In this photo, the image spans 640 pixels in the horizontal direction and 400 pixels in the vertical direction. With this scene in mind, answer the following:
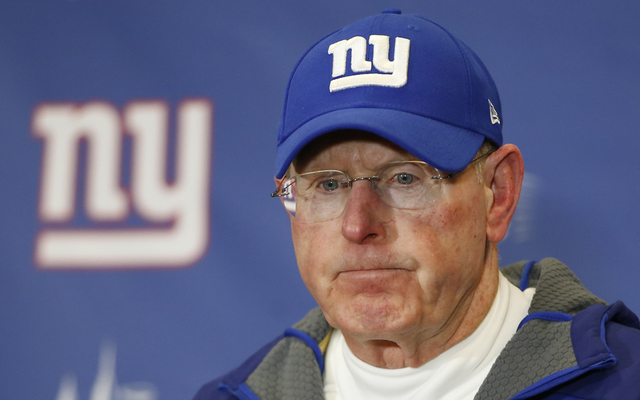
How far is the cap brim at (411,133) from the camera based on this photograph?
0.84 metres

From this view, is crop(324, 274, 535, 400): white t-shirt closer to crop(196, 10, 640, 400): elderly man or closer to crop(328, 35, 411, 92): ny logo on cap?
crop(196, 10, 640, 400): elderly man

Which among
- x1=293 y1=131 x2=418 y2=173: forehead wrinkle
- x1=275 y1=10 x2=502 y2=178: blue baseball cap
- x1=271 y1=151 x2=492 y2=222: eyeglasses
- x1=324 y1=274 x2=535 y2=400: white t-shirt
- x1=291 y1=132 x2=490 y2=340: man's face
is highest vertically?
x1=275 y1=10 x2=502 y2=178: blue baseball cap

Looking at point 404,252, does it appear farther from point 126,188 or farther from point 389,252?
point 126,188

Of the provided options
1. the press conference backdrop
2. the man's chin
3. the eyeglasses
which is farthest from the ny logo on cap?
the press conference backdrop

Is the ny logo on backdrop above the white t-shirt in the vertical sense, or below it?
above

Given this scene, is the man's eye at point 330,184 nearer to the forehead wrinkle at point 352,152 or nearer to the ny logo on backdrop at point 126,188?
the forehead wrinkle at point 352,152

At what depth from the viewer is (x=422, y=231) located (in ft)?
2.82

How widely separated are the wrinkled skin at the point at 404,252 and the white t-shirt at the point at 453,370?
0.06 ft

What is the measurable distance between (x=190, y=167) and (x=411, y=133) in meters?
0.84

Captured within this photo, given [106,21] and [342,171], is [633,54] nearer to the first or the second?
[342,171]

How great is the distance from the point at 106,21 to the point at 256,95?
0.46 m

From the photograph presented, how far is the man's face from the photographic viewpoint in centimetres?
85

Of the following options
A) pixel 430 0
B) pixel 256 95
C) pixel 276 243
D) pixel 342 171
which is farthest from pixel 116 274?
pixel 430 0

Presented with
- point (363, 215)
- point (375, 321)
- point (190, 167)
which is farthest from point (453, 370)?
point (190, 167)
